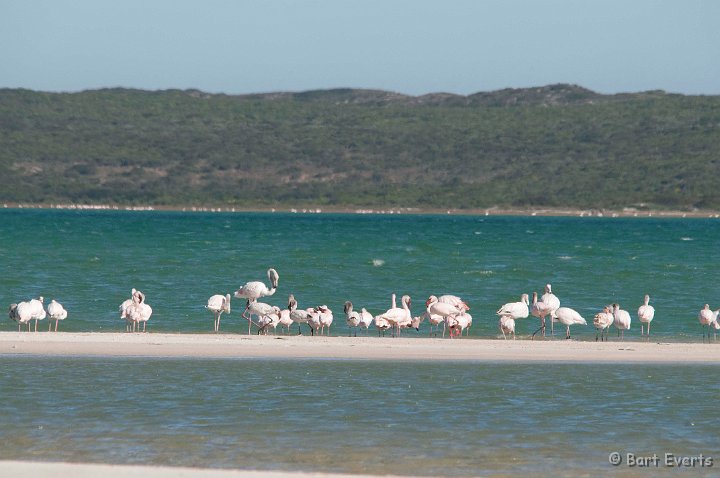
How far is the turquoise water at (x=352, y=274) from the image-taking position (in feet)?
112

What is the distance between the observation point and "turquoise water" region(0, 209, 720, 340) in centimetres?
3400

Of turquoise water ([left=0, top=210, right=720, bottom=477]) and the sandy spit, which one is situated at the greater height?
turquoise water ([left=0, top=210, right=720, bottom=477])

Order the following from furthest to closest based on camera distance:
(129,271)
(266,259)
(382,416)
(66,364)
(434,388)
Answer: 1. (266,259)
2. (129,271)
3. (66,364)
4. (434,388)
5. (382,416)

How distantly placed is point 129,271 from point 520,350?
2858cm

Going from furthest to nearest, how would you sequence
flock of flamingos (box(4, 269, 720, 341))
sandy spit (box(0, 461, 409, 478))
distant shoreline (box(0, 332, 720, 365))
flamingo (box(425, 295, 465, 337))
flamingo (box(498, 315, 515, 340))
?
1. flamingo (box(498, 315, 515, 340))
2. flamingo (box(425, 295, 465, 337))
3. flock of flamingos (box(4, 269, 720, 341))
4. distant shoreline (box(0, 332, 720, 365))
5. sandy spit (box(0, 461, 409, 478))

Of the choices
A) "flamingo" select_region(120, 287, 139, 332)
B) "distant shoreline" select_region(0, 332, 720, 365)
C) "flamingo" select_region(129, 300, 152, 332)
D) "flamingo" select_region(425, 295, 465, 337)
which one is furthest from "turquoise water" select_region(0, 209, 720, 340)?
"distant shoreline" select_region(0, 332, 720, 365)

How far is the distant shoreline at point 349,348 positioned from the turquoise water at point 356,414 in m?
0.89

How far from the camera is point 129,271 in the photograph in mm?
50656

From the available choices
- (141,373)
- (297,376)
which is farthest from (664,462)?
(141,373)

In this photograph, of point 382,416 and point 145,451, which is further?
point 382,416

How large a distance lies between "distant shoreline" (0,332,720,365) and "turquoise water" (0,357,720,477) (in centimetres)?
89

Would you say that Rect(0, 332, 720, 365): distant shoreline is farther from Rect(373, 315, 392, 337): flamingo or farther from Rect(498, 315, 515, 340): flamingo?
Rect(498, 315, 515, 340): flamingo

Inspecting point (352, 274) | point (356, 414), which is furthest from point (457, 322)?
point (352, 274)

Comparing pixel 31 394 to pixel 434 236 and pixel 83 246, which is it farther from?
pixel 434 236
